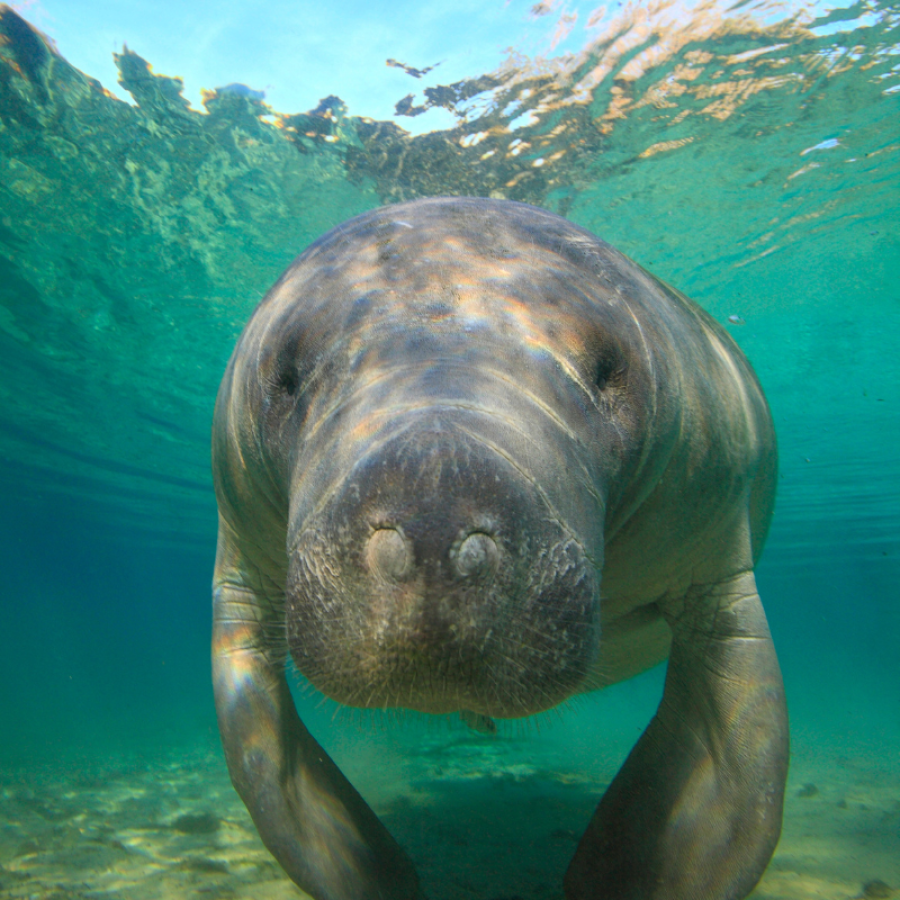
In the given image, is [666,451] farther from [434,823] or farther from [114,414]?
[114,414]

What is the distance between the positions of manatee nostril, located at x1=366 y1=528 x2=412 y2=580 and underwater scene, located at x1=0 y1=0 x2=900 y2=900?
18mm

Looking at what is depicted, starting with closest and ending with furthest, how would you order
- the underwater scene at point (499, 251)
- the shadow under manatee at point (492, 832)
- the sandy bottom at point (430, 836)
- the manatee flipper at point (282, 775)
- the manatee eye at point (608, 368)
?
the manatee eye at point (608, 368) → the manatee flipper at point (282, 775) → the shadow under manatee at point (492, 832) → the sandy bottom at point (430, 836) → the underwater scene at point (499, 251)

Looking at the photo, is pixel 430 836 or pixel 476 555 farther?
pixel 430 836

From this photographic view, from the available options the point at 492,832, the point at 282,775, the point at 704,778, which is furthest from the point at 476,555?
the point at 492,832

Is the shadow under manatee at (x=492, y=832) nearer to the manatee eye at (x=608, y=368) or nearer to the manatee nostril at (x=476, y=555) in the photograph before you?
the manatee eye at (x=608, y=368)

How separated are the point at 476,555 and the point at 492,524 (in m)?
0.07

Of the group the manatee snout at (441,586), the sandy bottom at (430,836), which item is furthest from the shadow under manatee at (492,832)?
the manatee snout at (441,586)

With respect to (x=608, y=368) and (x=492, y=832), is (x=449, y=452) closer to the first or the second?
(x=608, y=368)

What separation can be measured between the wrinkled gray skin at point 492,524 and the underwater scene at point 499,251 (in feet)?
0.34

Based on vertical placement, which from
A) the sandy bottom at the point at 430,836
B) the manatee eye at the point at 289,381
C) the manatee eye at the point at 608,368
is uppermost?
the manatee eye at the point at 289,381

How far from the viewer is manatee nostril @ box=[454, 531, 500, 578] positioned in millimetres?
1204

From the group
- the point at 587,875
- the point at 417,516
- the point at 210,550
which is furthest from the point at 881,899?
the point at 210,550

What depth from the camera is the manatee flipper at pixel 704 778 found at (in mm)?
2441

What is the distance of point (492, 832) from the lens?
4883 mm
